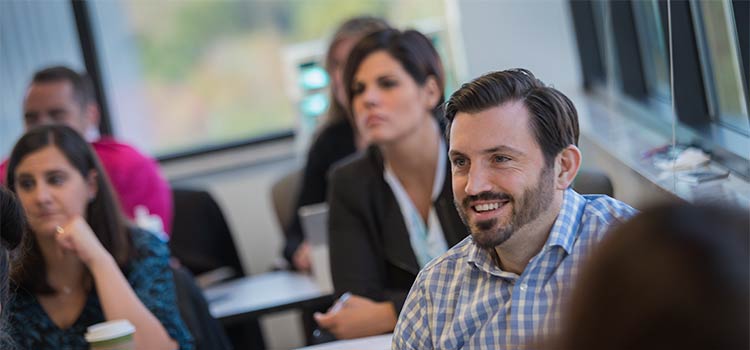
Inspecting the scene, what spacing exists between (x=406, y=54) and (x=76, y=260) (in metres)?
1.08

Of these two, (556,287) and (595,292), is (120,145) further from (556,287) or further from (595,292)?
(595,292)

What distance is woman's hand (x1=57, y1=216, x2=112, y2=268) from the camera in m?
3.07

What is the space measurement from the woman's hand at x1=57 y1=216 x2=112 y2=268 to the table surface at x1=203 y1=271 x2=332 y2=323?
2.36ft

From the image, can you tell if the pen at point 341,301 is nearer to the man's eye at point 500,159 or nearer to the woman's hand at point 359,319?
the woman's hand at point 359,319

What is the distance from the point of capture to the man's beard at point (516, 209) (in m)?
2.06

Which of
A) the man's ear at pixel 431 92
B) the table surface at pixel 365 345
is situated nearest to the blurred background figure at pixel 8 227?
the table surface at pixel 365 345

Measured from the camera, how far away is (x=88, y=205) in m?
3.34

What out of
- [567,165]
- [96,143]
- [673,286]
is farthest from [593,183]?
[96,143]

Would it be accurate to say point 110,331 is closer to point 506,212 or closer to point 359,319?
point 359,319

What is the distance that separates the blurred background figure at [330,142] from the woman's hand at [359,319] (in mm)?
1384

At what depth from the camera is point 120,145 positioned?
175 inches

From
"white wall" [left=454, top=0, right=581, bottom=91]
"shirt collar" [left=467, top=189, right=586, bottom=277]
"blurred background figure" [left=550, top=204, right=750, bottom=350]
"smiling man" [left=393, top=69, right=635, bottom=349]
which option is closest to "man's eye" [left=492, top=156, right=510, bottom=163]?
"smiling man" [left=393, top=69, right=635, bottom=349]

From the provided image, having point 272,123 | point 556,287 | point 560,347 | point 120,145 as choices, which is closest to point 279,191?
point 120,145

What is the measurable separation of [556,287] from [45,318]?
159 centimetres
